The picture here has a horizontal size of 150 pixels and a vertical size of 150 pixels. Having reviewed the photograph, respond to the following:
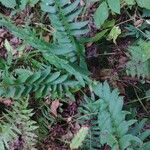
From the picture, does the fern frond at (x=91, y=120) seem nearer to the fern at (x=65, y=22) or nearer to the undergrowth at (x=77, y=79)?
the undergrowth at (x=77, y=79)

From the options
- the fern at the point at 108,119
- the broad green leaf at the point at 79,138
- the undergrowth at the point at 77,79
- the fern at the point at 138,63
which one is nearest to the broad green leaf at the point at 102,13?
the undergrowth at the point at 77,79

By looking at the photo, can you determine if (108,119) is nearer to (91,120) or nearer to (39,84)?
(91,120)

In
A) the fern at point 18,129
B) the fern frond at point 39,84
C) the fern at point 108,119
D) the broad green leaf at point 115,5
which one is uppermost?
the broad green leaf at point 115,5

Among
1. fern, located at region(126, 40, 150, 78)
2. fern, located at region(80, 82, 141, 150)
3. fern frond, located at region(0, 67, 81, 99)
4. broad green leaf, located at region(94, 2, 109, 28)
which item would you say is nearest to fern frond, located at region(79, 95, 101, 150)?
fern, located at region(80, 82, 141, 150)

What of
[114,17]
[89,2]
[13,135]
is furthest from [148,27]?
[13,135]

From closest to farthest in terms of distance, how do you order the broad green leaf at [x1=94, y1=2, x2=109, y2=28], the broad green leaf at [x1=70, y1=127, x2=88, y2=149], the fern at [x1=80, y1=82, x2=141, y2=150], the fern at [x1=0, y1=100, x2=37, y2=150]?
the fern at [x1=80, y1=82, x2=141, y2=150] < the broad green leaf at [x1=94, y1=2, x2=109, y2=28] < the broad green leaf at [x1=70, y1=127, x2=88, y2=149] < the fern at [x1=0, y1=100, x2=37, y2=150]

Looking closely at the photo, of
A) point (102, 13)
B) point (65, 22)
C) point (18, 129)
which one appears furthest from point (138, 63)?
point (18, 129)

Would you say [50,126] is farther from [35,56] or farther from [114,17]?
[114,17]

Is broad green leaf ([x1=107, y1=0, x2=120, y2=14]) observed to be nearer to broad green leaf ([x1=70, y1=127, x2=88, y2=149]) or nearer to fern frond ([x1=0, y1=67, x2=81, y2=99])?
fern frond ([x1=0, y1=67, x2=81, y2=99])
